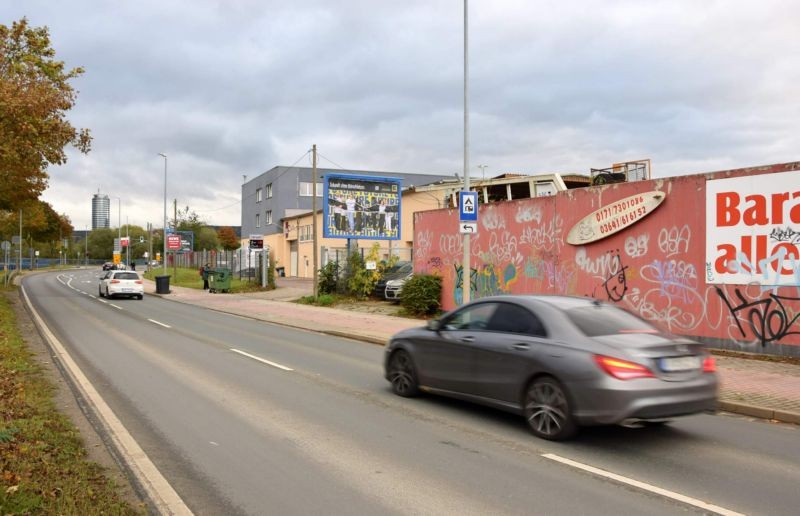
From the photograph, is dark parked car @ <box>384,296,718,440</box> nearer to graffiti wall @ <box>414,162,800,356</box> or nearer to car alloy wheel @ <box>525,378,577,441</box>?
car alloy wheel @ <box>525,378,577,441</box>

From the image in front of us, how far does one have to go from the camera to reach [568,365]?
611cm

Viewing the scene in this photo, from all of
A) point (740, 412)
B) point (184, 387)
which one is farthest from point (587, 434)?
point (184, 387)

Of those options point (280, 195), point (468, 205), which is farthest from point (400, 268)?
point (280, 195)

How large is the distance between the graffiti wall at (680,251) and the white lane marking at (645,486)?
26.9 feet

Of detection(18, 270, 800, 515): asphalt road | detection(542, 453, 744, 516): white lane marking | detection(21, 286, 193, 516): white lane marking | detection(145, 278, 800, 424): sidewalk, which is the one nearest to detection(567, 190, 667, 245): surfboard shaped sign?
detection(145, 278, 800, 424): sidewalk

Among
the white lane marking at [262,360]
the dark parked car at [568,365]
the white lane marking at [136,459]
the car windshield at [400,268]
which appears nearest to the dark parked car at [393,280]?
the car windshield at [400,268]

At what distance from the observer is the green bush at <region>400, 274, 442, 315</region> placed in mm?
20406

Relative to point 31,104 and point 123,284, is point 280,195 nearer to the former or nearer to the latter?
point 123,284

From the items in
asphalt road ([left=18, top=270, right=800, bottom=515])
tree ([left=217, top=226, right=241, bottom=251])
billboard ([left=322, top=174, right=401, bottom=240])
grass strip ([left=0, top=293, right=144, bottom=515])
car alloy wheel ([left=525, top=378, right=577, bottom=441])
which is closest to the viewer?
grass strip ([left=0, top=293, right=144, bottom=515])

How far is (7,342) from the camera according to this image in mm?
12297

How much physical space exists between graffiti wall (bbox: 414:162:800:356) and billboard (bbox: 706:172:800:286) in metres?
0.02

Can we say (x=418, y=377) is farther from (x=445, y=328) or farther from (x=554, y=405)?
(x=554, y=405)

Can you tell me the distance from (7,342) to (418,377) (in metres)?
8.97

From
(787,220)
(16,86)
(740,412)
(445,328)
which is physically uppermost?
(16,86)
